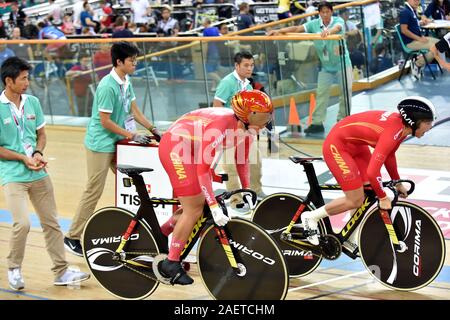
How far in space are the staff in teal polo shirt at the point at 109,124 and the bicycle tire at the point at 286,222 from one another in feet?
3.78

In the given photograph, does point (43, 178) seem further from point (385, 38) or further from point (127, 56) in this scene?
point (385, 38)

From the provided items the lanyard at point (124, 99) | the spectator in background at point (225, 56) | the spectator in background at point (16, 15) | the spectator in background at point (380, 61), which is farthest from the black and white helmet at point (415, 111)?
the spectator in background at point (16, 15)

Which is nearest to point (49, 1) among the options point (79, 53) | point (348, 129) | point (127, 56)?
point (79, 53)

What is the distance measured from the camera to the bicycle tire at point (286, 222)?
7.61 metres

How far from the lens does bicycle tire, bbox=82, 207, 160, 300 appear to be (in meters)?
7.03

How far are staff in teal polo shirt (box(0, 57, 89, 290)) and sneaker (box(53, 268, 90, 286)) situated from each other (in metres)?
0.27

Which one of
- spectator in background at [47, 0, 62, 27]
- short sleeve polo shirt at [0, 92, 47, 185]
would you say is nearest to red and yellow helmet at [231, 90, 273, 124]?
short sleeve polo shirt at [0, 92, 47, 185]

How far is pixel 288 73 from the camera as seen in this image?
12625 mm

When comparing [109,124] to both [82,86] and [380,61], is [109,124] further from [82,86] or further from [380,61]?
[380,61]

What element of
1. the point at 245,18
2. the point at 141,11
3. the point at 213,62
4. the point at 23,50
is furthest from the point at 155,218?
the point at 141,11

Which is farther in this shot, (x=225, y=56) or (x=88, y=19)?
(x=88, y=19)

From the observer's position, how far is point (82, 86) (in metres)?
15.0

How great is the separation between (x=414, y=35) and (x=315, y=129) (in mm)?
3130

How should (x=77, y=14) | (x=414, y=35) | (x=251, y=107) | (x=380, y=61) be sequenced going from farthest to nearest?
(x=77, y=14)
(x=380, y=61)
(x=414, y=35)
(x=251, y=107)
